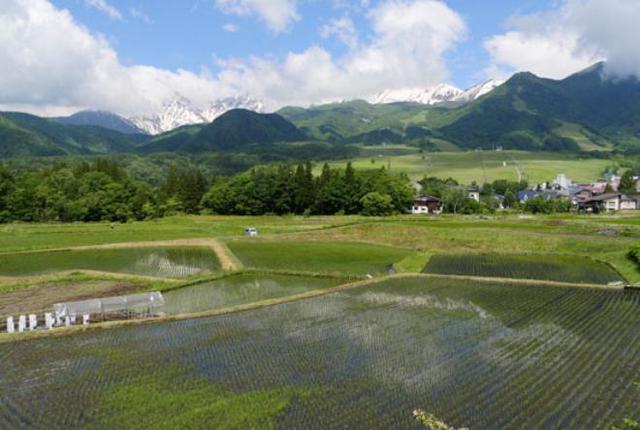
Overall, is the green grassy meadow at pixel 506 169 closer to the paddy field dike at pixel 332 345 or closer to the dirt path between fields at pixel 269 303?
the paddy field dike at pixel 332 345

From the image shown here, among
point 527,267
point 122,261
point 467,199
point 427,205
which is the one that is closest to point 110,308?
point 122,261

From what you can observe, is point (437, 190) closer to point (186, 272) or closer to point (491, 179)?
point (491, 179)

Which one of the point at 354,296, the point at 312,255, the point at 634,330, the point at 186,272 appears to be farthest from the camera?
the point at 312,255

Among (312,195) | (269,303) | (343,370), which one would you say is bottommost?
(269,303)

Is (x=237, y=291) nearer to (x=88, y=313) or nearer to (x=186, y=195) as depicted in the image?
(x=88, y=313)

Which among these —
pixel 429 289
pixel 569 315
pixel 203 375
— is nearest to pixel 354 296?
pixel 429 289

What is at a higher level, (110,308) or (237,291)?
(110,308)

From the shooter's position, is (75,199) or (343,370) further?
(75,199)
